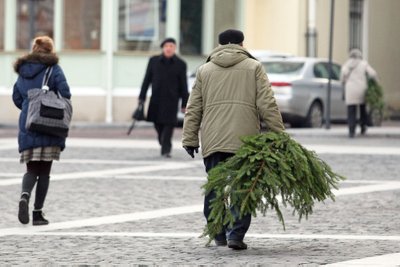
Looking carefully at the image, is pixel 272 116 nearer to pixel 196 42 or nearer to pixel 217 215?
pixel 217 215

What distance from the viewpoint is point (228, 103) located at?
35.5 feet

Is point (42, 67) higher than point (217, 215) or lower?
higher

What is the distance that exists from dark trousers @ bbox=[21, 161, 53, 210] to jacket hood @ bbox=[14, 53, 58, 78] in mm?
758

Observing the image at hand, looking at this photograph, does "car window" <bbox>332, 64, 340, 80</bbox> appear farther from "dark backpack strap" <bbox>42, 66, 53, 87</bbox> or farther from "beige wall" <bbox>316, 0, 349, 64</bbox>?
"dark backpack strap" <bbox>42, 66, 53, 87</bbox>

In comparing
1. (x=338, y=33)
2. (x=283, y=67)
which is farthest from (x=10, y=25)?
(x=338, y=33)

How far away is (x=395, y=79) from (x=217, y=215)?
94.0 feet

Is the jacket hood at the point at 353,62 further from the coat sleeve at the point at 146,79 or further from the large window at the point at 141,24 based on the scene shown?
the large window at the point at 141,24

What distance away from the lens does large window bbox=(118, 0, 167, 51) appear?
33188 millimetres

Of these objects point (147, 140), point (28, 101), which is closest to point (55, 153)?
point (28, 101)

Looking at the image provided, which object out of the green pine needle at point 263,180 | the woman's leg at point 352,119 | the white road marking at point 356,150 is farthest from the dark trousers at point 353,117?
the green pine needle at point 263,180

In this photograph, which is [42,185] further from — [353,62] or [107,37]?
[107,37]

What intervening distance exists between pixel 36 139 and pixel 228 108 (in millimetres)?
2428

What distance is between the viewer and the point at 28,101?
42.1 ft

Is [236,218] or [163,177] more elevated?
[236,218]
